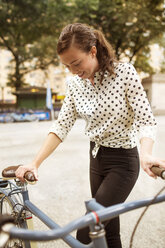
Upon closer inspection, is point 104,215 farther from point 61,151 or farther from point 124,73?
point 61,151

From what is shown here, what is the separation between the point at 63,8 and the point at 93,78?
16.1 metres

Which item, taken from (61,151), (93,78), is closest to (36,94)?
(61,151)

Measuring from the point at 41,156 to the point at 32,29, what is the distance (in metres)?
20.1

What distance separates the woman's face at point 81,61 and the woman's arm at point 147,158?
53cm

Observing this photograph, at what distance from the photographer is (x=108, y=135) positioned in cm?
176

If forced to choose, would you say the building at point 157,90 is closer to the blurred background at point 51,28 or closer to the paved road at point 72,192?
the blurred background at point 51,28

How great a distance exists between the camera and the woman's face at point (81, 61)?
1.61 meters

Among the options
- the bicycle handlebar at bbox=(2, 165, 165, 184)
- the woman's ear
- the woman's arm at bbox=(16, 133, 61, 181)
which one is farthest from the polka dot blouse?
the bicycle handlebar at bbox=(2, 165, 165, 184)

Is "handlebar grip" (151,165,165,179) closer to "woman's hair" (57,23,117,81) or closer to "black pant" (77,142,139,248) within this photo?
"black pant" (77,142,139,248)

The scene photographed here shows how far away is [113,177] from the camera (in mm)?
1727

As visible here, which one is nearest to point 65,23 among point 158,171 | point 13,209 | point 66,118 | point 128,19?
point 128,19

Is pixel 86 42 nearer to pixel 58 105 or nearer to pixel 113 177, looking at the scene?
pixel 113 177

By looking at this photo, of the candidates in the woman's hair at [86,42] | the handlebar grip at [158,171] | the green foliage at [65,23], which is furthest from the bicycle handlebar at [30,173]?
the green foliage at [65,23]

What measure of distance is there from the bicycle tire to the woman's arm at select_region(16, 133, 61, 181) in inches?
13.6
